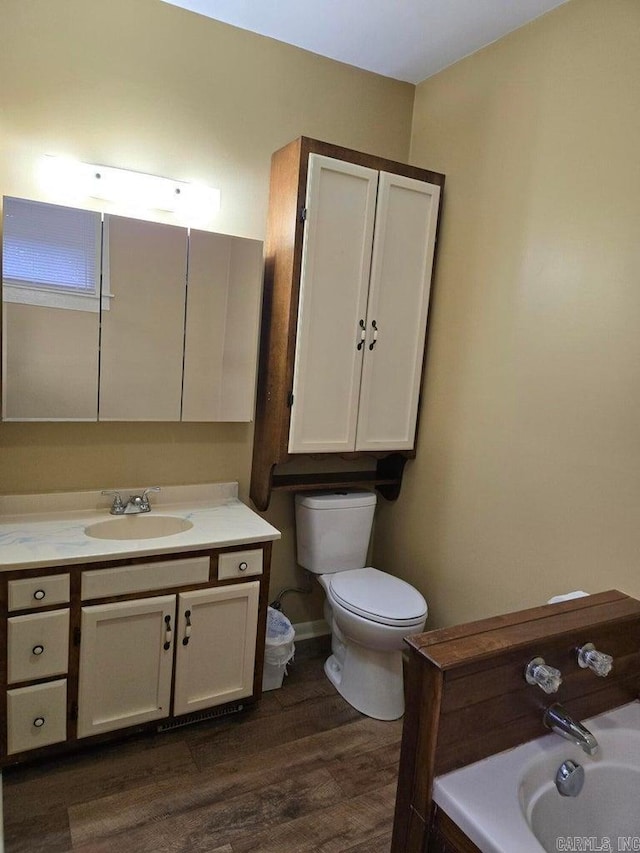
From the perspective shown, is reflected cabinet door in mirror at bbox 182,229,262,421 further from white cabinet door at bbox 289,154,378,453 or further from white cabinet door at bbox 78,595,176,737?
white cabinet door at bbox 78,595,176,737

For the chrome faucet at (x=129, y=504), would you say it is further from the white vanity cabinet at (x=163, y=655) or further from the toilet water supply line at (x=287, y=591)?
the toilet water supply line at (x=287, y=591)

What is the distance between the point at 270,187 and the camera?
2305mm

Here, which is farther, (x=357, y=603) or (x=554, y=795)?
(x=357, y=603)

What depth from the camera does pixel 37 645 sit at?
1.73m

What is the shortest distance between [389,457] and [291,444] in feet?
2.10

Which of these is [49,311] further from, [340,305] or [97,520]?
[340,305]

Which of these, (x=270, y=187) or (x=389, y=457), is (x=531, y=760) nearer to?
(x=389, y=457)

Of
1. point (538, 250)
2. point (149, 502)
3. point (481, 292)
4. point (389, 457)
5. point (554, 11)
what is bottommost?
point (149, 502)

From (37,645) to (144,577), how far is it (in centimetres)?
37

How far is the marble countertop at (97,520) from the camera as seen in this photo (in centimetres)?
175

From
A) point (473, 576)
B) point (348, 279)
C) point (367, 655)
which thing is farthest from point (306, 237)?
point (367, 655)

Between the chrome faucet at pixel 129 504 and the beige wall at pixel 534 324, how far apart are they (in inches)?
48.0

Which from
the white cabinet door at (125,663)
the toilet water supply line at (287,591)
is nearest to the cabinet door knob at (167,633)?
the white cabinet door at (125,663)

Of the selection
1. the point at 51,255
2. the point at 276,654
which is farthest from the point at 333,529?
the point at 51,255
